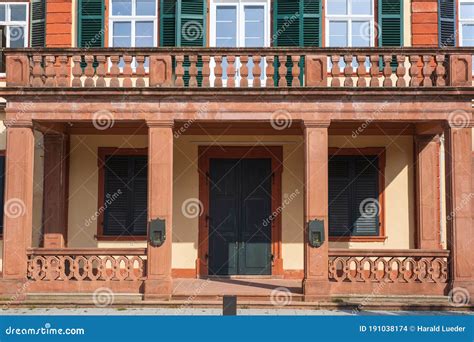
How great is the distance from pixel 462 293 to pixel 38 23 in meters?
10.2

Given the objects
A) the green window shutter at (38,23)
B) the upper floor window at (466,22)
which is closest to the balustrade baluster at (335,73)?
the upper floor window at (466,22)

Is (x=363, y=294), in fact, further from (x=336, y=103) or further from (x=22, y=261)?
(x=22, y=261)

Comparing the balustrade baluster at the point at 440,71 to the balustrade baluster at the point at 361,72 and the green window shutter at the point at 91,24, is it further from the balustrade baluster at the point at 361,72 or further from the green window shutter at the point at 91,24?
the green window shutter at the point at 91,24

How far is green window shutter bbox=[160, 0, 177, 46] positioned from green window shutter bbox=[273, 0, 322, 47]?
2.14 m

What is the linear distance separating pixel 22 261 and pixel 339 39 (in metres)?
7.80

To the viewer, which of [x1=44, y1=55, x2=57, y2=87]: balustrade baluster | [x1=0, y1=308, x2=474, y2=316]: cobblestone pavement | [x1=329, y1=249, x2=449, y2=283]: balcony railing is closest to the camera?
[x1=0, y1=308, x2=474, y2=316]: cobblestone pavement

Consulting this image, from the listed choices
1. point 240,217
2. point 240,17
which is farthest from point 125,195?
point 240,17

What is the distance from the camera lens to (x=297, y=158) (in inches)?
546

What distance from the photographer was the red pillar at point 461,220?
35.7 feet

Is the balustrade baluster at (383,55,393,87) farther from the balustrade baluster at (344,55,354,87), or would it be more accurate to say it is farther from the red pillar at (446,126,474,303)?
the red pillar at (446,126,474,303)

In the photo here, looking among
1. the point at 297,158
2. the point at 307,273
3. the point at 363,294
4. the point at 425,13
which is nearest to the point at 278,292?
the point at 307,273

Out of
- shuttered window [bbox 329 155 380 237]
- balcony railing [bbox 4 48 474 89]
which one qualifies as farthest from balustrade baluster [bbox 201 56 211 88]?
shuttered window [bbox 329 155 380 237]

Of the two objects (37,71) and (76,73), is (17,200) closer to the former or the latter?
(37,71)

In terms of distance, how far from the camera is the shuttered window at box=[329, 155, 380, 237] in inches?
539
